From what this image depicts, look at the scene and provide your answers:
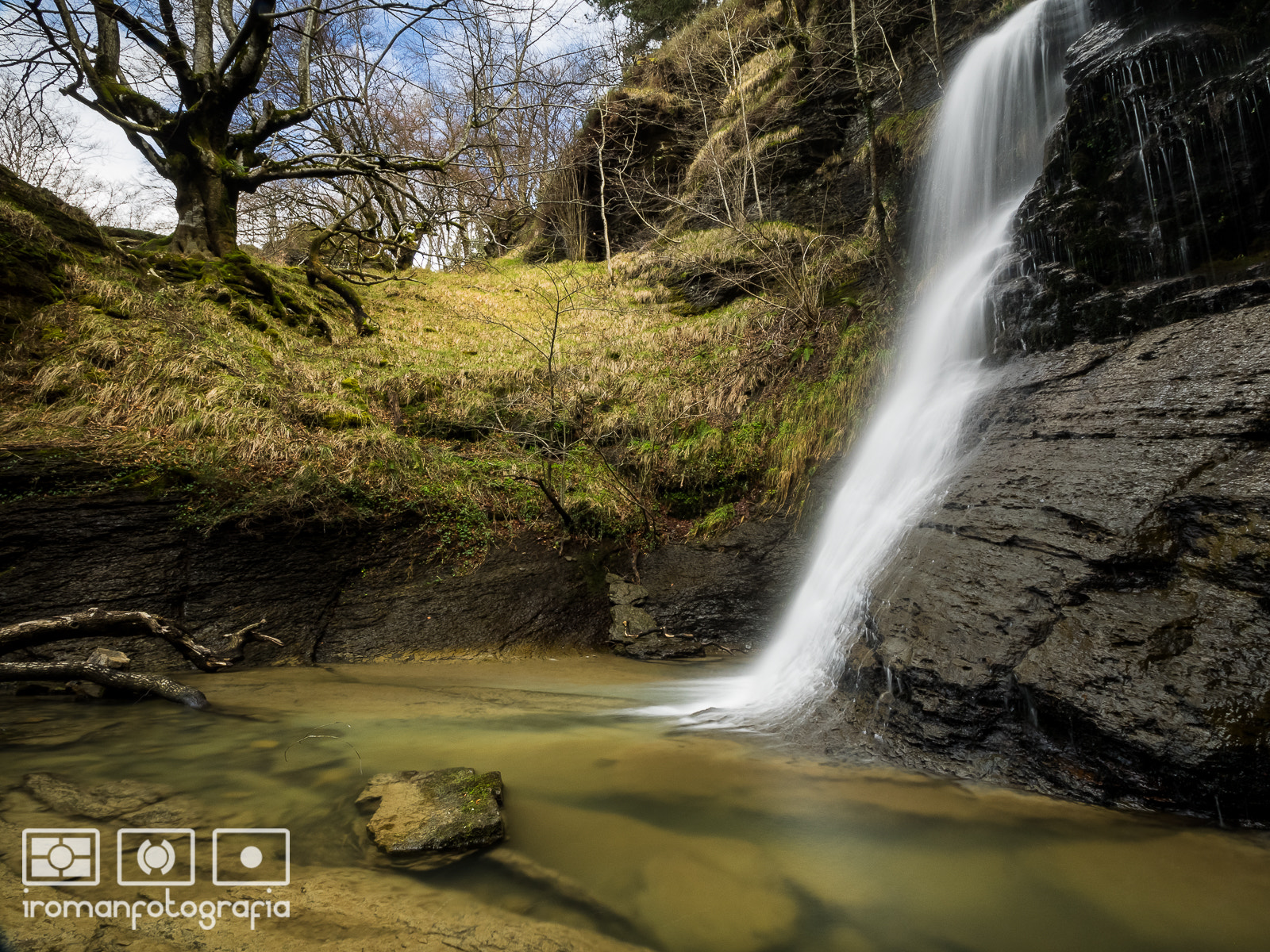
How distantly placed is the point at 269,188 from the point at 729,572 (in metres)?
18.8

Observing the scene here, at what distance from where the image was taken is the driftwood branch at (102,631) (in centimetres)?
327

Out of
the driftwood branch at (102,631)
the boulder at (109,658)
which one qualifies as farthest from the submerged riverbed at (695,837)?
the boulder at (109,658)

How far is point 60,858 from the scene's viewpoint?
5.48 feet

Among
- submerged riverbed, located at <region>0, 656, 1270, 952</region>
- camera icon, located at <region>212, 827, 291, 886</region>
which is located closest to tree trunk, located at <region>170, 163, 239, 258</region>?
submerged riverbed, located at <region>0, 656, 1270, 952</region>

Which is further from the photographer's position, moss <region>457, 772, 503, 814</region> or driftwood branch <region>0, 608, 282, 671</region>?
driftwood branch <region>0, 608, 282, 671</region>

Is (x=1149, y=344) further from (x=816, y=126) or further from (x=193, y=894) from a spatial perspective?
(x=816, y=126)

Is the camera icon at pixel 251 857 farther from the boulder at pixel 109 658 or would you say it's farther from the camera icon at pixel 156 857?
the boulder at pixel 109 658

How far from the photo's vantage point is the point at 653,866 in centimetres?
193

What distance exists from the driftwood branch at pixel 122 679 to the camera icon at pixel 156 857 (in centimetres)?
181

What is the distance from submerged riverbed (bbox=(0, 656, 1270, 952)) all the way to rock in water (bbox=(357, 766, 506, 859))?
65 mm

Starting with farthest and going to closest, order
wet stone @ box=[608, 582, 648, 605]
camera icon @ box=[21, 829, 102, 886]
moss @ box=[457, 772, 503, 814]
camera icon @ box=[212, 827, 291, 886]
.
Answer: wet stone @ box=[608, 582, 648, 605] → moss @ box=[457, 772, 503, 814] → camera icon @ box=[212, 827, 291, 886] → camera icon @ box=[21, 829, 102, 886]

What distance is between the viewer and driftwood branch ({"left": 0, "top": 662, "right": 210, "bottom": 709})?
3.23 m

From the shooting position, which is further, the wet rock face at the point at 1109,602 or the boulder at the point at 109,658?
the boulder at the point at 109,658

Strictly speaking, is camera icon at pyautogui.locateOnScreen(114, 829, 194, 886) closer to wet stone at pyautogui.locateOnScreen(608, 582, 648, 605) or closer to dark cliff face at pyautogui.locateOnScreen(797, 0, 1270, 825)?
dark cliff face at pyautogui.locateOnScreen(797, 0, 1270, 825)
